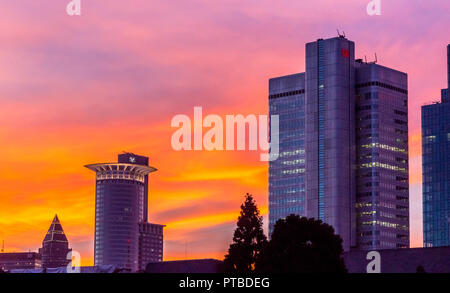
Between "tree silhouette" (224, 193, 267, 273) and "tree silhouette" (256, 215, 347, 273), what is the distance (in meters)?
5.92

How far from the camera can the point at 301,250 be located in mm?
118312

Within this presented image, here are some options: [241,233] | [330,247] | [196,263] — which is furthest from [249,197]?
[196,263]

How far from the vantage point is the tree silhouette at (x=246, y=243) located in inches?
5017

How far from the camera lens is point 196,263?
590 feet

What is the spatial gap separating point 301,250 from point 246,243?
1225cm

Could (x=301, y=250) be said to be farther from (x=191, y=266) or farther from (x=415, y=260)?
(x=191, y=266)

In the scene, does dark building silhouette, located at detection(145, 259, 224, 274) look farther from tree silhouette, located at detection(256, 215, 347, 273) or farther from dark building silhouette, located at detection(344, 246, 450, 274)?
tree silhouette, located at detection(256, 215, 347, 273)

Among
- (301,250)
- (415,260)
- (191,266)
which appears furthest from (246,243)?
(191,266)

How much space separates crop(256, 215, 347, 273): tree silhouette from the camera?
385 feet

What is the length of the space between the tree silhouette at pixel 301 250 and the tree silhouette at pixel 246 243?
5917 millimetres

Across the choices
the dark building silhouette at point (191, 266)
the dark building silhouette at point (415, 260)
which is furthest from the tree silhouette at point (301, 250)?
the dark building silhouette at point (191, 266)

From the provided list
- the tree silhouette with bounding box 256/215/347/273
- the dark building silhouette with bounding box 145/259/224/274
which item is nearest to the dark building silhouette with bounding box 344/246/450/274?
the dark building silhouette with bounding box 145/259/224/274
